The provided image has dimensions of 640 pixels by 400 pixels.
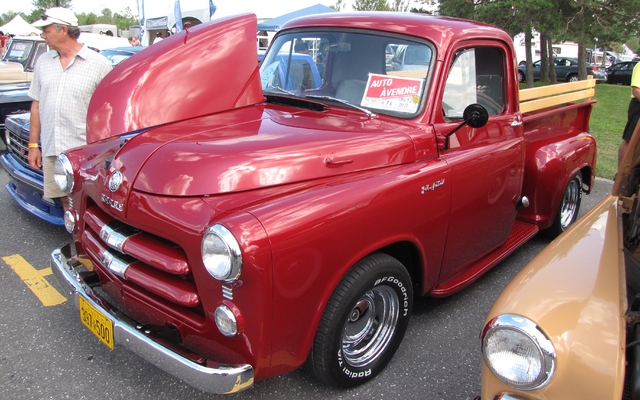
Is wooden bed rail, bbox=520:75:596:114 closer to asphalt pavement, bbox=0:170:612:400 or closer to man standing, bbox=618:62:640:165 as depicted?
man standing, bbox=618:62:640:165

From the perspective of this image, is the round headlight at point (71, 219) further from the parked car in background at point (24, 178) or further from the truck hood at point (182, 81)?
the parked car in background at point (24, 178)

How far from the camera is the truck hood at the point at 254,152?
7.42 ft

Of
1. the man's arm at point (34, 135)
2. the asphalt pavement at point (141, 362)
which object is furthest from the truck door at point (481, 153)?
the man's arm at point (34, 135)

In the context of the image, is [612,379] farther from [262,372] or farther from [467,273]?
[467,273]

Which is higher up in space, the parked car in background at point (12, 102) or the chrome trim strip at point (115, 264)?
the parked car in background at point (12, 102)

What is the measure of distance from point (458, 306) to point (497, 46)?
1.82 metres

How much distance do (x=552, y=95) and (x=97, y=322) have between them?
4340 millimetres

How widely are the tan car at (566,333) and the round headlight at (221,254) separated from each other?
0.92 metres

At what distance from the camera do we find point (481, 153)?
3.14 m

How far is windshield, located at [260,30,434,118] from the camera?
2959mm

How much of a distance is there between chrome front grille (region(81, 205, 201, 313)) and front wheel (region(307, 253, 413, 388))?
62 cm

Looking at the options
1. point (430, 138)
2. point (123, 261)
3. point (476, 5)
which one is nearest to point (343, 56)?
point (430, 138)

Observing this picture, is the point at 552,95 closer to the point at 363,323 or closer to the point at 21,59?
the point at 363,323

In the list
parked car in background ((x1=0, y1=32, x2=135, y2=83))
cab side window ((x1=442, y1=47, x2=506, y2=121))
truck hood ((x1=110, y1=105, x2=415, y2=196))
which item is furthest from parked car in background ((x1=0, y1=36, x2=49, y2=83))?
cab side window ((x1=442, y1=47, x2=506, y2=121))
